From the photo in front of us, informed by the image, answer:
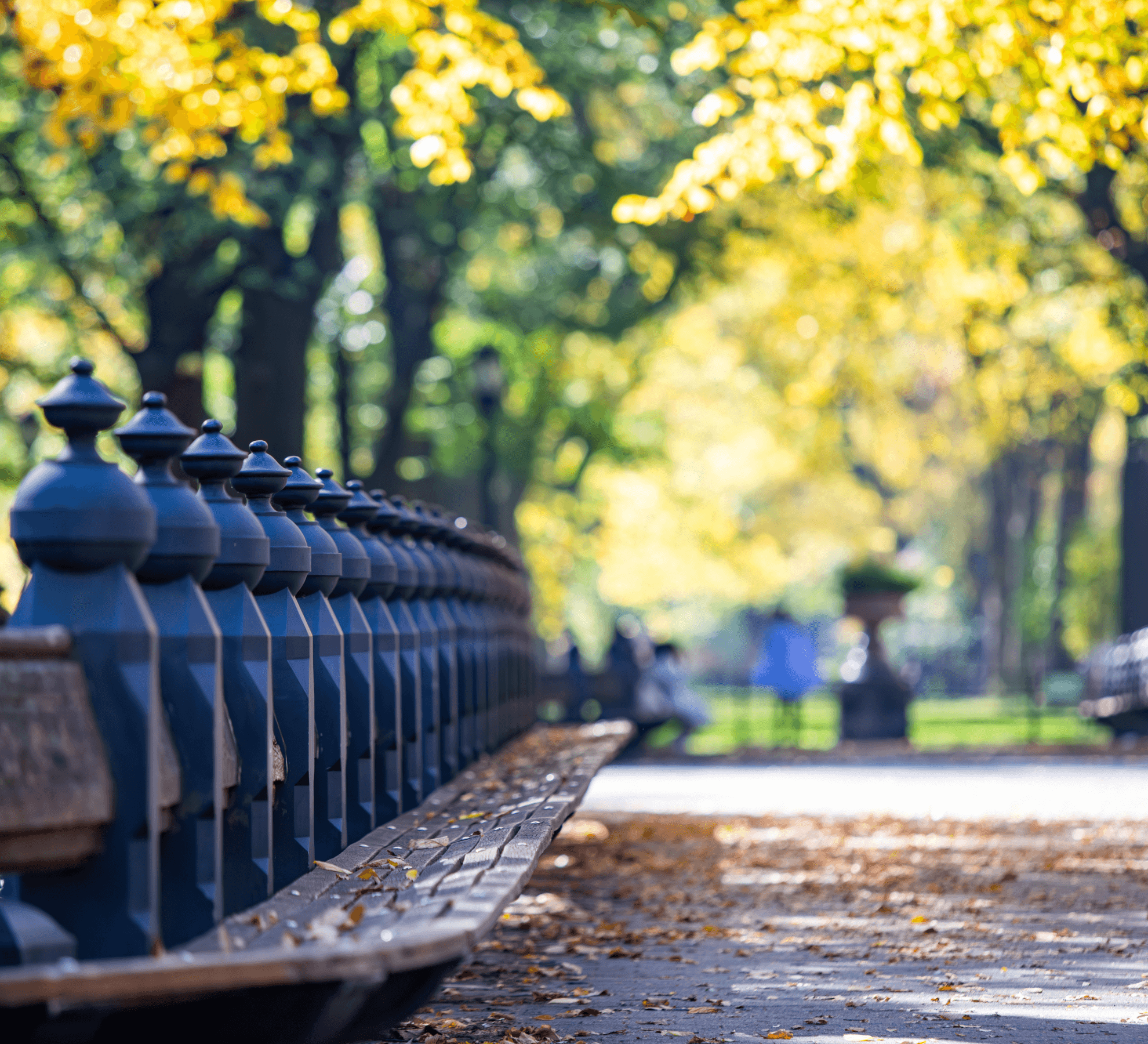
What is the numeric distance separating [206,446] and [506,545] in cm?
737

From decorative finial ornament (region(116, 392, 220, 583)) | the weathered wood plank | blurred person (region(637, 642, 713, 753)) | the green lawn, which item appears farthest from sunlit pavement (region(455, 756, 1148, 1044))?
the green lawn

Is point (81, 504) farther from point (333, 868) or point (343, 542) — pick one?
point (343, 542)

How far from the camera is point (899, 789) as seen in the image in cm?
1525

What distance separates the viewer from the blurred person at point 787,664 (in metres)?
23.8

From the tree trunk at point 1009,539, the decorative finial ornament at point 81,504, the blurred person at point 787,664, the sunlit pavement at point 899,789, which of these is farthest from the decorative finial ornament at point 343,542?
the tree trunk at point 1009,539

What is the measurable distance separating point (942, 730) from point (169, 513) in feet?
85.7

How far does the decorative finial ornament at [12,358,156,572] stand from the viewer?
3.15 meters

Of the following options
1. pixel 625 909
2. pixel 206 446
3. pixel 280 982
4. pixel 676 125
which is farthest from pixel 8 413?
pixel 280 982

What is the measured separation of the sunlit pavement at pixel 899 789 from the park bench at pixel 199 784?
837 cm

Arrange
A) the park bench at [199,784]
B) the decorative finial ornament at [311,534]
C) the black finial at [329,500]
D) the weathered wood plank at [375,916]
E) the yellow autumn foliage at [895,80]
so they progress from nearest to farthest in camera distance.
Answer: the weathered wood plank at [375,916] → the park bench at [199,784] → the decorative finial ornament at [311,534] → the black finial at [329,500] → the yellow autumn foliage at [895,80]

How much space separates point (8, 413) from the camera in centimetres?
2253

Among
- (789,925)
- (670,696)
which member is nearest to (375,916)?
(789,925)

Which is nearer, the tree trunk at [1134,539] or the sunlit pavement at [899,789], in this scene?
the sunlit pavement at [899,789]

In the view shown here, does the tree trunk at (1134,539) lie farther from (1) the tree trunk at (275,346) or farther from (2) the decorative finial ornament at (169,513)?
(2) the decorative finial ornament at (169,513)
